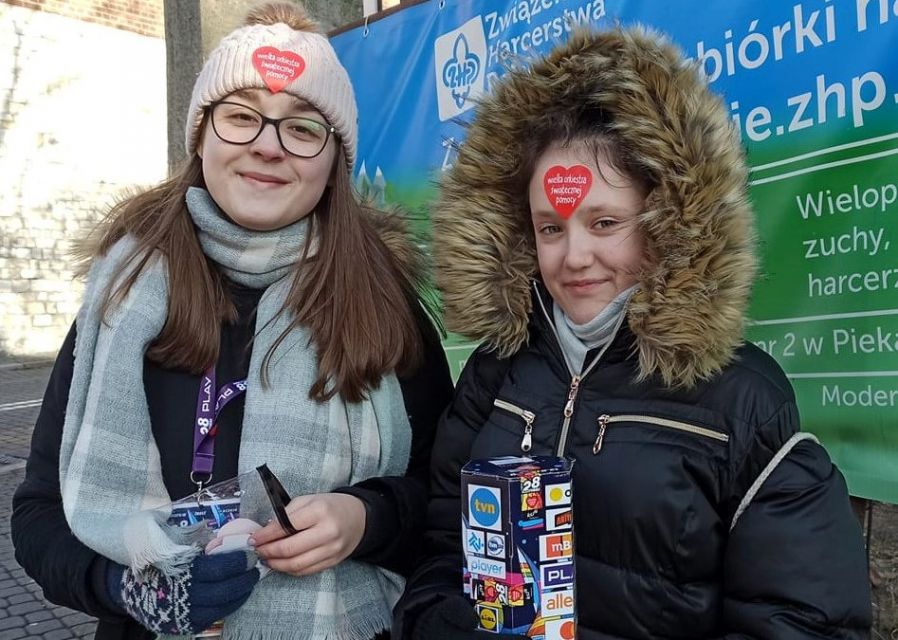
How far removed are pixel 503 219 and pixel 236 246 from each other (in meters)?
0.60

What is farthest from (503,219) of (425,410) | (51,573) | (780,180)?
(51,573)

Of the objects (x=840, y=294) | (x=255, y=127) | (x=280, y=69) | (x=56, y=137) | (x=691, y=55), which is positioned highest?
(x=56, y=137)

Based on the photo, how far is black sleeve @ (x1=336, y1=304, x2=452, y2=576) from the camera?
160 cm

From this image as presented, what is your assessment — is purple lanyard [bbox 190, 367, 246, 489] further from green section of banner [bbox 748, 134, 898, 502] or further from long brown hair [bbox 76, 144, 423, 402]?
green section of banner [bbox 748, 134, 898, 502]

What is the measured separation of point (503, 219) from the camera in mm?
1714

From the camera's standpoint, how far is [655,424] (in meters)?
1.38

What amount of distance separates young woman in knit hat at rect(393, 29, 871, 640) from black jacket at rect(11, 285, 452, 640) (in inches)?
3.8

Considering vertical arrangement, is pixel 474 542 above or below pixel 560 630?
above

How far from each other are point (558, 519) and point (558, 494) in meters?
0.04

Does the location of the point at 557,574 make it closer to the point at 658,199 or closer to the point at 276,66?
the point at 658,199

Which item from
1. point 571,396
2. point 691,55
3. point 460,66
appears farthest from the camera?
point 460,66

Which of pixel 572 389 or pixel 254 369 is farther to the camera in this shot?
pixel 254 369

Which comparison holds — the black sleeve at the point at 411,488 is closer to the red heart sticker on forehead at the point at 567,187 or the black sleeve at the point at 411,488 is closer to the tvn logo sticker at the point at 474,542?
the tvn logo sticker at the point at 474,542

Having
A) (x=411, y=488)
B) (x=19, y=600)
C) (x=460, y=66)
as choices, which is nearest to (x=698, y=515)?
(x=411, y=488)
